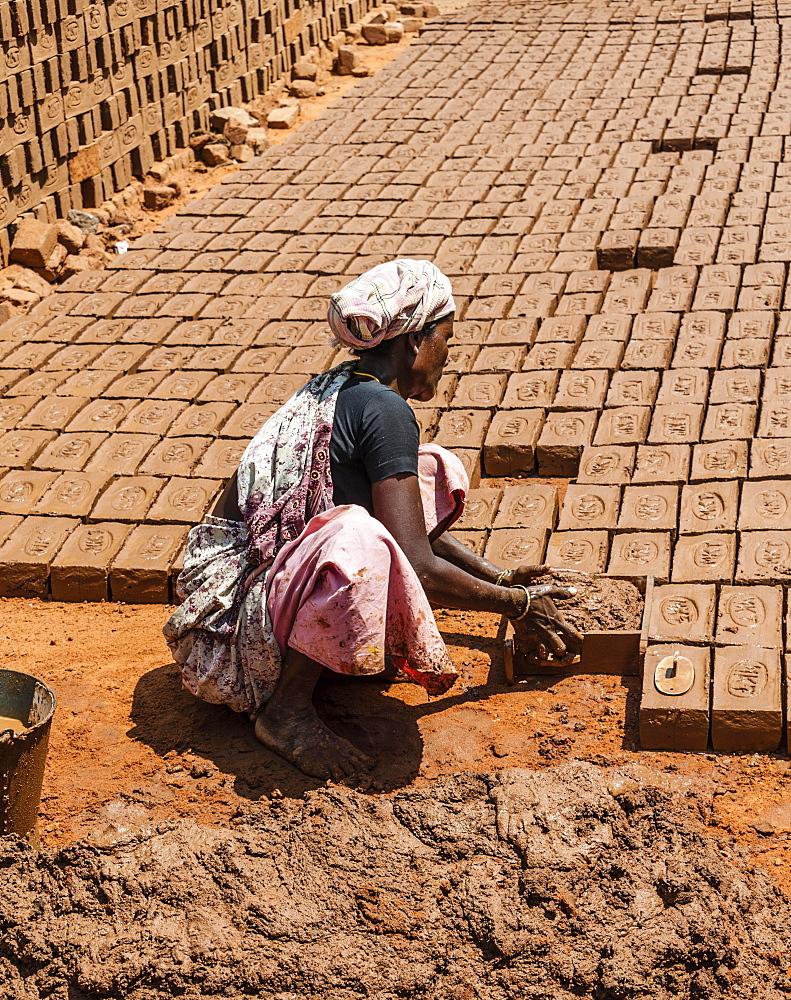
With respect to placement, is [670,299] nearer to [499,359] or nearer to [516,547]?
[499,359]

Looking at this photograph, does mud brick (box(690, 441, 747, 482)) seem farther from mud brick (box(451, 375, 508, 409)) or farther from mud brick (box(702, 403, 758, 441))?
mud brick (box(451, 375, 508, 409))

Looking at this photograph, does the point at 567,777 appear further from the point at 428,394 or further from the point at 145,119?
the point at 145,119

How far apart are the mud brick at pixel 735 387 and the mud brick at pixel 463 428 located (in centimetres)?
72

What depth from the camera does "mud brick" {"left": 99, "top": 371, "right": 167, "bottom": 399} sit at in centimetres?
543

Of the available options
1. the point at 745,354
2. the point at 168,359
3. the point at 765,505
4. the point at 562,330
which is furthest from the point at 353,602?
the point at 168,359

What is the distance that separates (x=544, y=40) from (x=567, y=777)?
9.27 metres

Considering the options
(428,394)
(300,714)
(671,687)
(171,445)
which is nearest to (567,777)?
(671,687)

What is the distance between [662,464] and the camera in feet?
14.7

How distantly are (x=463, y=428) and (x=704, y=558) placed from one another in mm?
1389

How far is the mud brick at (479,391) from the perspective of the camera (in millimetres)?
5129

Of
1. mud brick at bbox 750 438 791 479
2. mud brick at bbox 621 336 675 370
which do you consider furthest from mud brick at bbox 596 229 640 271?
mud brick at bbox 750 438 791 479

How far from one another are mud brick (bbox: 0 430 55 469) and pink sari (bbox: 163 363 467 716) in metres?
1.92

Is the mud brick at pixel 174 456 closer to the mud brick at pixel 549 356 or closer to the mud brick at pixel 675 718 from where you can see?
the mud brick at pixel 549 356

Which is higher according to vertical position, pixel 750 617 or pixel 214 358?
pixel 750 617
